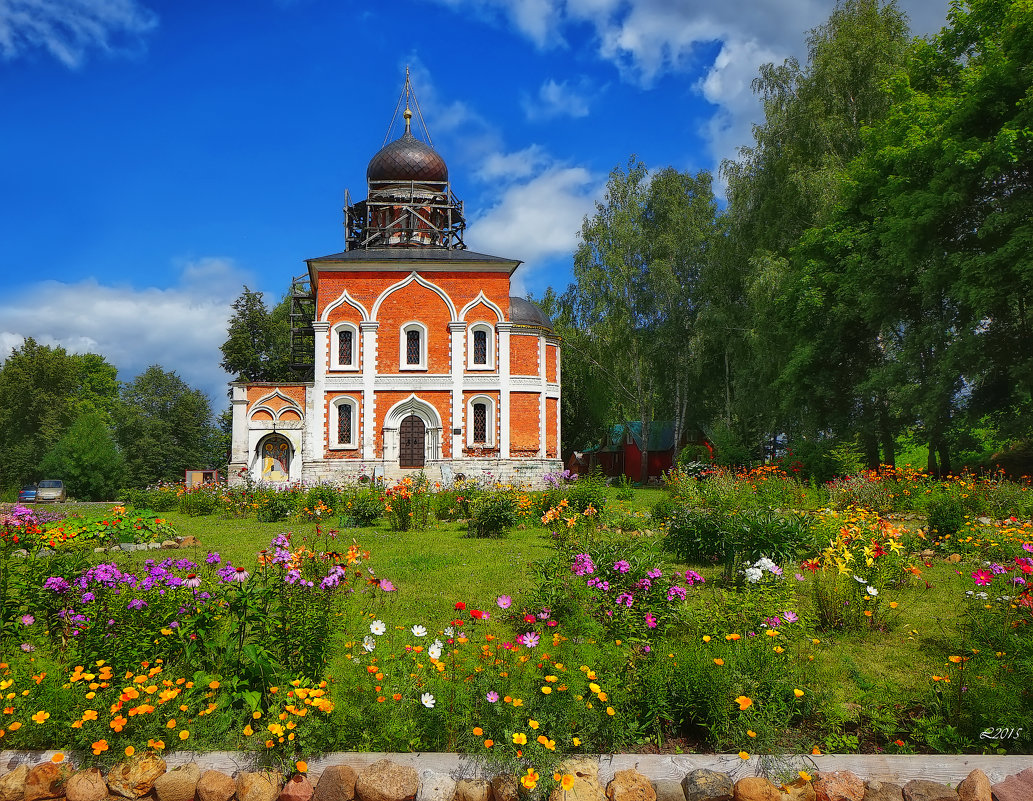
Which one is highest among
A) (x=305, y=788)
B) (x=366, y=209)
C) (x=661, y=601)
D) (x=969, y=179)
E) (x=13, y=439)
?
(x=366, y=209)

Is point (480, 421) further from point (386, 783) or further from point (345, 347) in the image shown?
point (386, 783)

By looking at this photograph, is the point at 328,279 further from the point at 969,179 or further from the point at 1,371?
the point at 1,371

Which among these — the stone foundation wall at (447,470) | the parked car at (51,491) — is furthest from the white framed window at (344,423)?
the parked car at (51,491)

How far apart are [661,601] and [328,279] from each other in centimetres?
2243

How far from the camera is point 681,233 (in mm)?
27672

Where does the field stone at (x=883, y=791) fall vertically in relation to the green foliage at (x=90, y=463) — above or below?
below

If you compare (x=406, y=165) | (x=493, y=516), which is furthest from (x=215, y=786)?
(x=406, y=165)

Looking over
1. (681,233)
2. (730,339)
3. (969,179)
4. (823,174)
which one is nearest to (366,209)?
(681,233)

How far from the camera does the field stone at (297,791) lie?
10.9 feet

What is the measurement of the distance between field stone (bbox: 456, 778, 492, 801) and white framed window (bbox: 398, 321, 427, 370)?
22.2 m

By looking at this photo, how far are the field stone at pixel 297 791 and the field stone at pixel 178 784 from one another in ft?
0.19

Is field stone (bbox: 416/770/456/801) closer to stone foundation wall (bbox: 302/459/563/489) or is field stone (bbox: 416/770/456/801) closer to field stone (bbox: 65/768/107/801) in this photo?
field stone (bbox: 65/768/107/801)

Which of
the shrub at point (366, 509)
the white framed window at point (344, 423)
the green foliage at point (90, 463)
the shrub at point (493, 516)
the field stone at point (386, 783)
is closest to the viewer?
the field stone at point (386, 783)

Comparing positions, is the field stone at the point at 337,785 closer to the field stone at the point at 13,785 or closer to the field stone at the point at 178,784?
the field stone at the point at 178,784
